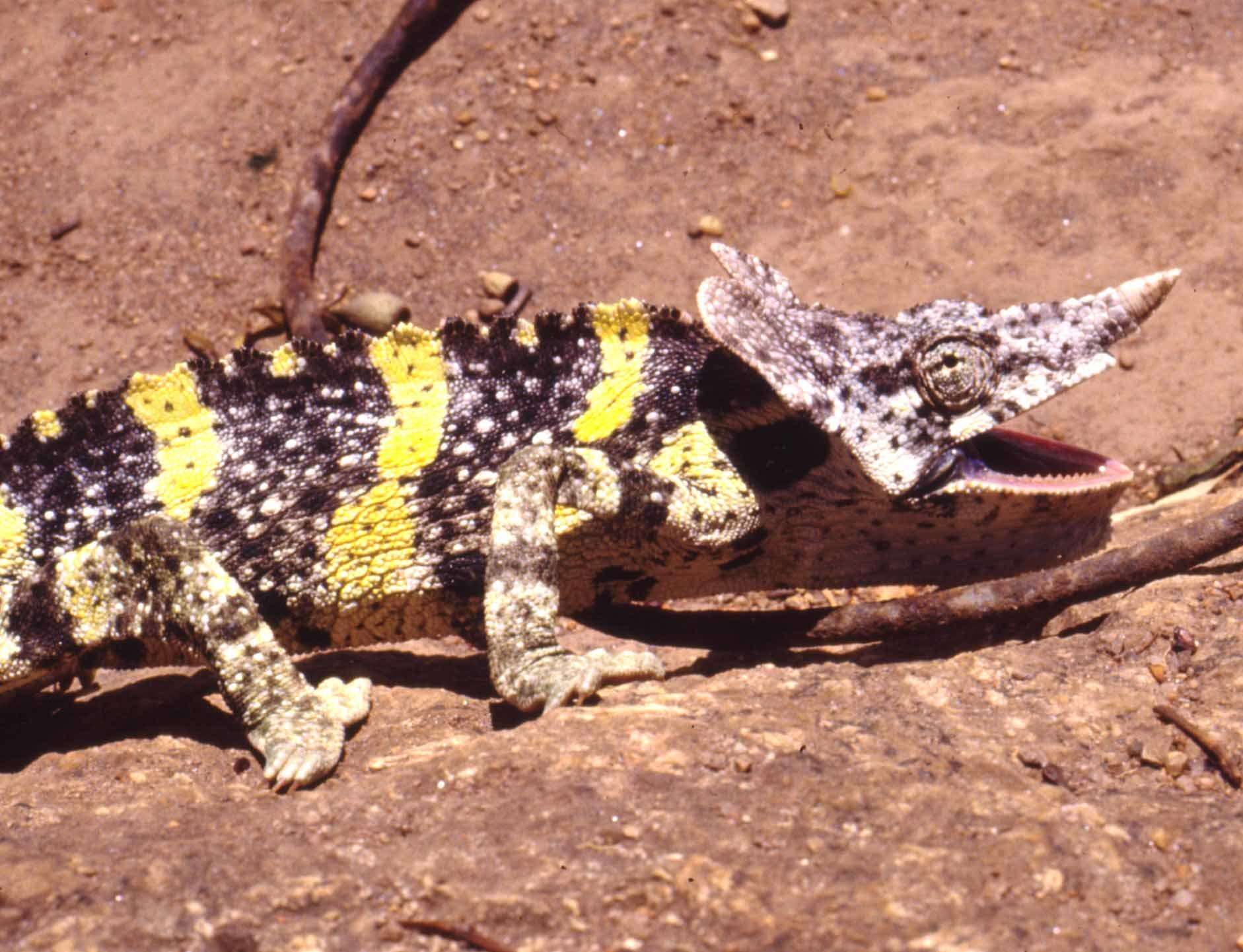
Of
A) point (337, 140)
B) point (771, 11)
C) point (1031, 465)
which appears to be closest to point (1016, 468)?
point (1031, 465)

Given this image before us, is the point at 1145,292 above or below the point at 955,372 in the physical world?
above

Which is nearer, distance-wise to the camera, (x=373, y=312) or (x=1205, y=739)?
(x=1205, y=739)

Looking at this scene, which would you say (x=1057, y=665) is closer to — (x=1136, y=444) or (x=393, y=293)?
(x=1136, y=444)

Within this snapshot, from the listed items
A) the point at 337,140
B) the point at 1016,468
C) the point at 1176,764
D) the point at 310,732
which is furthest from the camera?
the point at 337,140

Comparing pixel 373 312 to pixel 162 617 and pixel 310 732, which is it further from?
pixel 310 732

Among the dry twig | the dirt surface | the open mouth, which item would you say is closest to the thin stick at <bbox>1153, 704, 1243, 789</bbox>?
the dirt surface

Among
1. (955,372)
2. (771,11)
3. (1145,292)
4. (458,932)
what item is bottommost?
(458,932)

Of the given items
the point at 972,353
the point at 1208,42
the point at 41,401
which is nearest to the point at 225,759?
the point at 972,353
